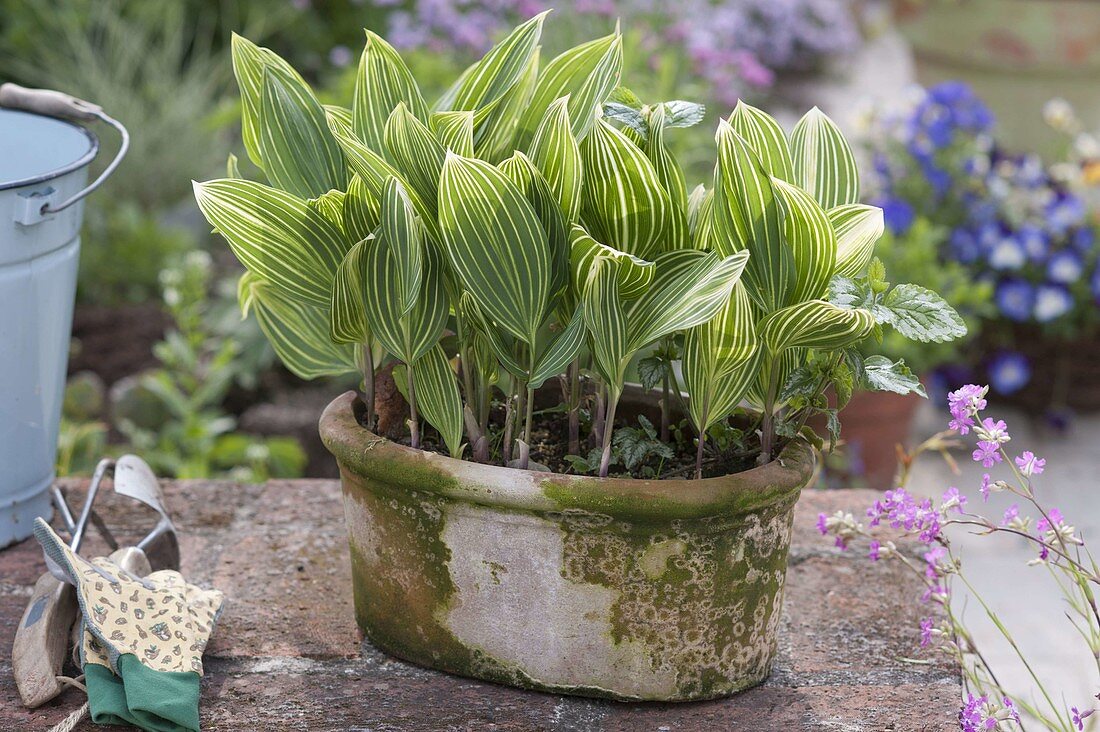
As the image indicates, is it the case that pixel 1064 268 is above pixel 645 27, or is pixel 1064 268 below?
below

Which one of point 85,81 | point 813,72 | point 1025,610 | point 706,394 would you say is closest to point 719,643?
point 706,394

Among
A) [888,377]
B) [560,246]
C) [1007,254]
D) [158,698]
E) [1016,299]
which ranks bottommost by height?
[158,698]

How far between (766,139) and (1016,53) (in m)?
3.42

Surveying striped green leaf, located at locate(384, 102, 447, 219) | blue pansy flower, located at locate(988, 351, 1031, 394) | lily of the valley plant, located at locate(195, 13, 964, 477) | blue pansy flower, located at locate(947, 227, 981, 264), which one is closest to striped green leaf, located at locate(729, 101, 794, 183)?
lily of the valley plant, located at locate(195, 13, 964, 477)

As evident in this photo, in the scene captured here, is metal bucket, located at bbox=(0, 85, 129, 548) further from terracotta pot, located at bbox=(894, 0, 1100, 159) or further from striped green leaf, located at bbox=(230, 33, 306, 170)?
terracotta pot, located at bbox=(894, 0, 1100, 159)

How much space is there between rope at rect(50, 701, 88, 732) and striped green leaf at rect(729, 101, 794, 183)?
929 mm

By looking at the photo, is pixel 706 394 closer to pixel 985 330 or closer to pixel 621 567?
pixel 621 567

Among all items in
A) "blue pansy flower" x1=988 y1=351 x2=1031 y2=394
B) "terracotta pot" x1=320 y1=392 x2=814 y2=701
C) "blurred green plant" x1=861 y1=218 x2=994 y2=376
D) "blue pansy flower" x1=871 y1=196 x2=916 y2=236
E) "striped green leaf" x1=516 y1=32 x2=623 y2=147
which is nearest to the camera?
"terracotta pot" x1=320 y1=392 x2=814 y2=701

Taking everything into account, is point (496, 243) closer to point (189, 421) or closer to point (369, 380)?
point (369, 380)

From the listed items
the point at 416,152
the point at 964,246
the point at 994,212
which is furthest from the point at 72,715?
the point at 994,212

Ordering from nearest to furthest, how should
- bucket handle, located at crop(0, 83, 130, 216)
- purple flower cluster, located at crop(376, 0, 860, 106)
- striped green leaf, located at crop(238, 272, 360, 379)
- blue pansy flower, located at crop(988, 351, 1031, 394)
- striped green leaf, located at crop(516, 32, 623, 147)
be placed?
striped green leaf, located at crop(516, 32, 623, 147) < striped green leaf, located at crop(238, 272, 360, 379) < bucket handle, located at crop(0, 83, 130, 216) < blue pansy flower, located at crop(988, 351, 1031, 394) < purple flower cluster, located at crop(376, 0, 860, 106)

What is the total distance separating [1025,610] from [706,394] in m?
1.90

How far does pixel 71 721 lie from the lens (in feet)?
4.23

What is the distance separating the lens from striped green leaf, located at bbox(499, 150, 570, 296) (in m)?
1.25
